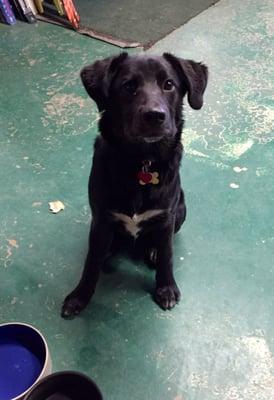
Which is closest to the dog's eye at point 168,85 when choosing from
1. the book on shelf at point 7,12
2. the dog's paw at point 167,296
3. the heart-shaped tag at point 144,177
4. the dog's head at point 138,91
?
the dog's head at point 138,91

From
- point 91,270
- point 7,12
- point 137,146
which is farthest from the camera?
point 7,12

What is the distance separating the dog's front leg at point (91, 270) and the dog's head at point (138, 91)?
0.98 feet

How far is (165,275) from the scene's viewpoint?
1587 millimetres

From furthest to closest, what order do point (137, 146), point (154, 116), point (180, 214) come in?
point (180, 214)
point (137, 146)
point (154, 116)

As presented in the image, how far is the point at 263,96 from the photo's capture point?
250 centimetres

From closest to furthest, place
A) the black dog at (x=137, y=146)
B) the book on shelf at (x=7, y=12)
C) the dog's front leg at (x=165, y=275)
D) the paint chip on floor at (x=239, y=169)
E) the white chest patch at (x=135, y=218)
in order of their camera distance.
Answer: the black dog at (x=137, y=146) → the white chest patch at (x=135, y=218) → the dog's front leg at (x=165, y=275) → the paint chip on floor at (x=239, y=169) → the book on shelf at (x=7, y=12)

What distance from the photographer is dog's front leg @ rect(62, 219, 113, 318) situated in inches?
59.1

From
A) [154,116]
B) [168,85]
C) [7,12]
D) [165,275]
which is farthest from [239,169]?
[7,12]

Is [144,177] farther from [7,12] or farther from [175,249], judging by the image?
[7,12]

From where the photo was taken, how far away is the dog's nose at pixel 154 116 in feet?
4.09

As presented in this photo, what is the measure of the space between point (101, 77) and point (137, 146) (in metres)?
0.21

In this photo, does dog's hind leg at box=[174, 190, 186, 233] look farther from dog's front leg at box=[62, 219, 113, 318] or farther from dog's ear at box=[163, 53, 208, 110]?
dog's ear at box=[163, 53, 208, 110]

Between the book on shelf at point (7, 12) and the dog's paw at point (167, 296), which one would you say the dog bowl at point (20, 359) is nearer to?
the dog's paw at point (167, 296)

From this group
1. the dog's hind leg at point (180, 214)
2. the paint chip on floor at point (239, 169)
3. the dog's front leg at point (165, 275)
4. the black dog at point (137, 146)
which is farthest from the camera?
the paint chip on floor at point (239, 169)
